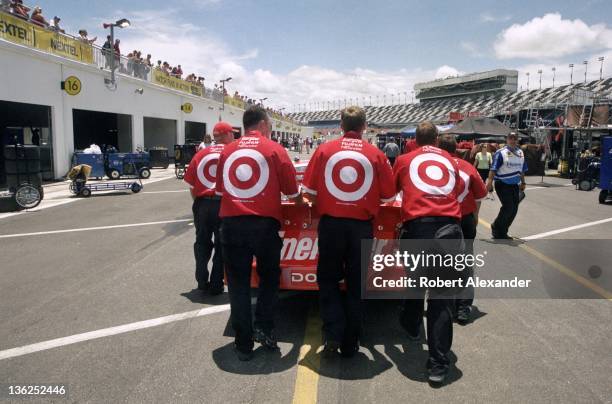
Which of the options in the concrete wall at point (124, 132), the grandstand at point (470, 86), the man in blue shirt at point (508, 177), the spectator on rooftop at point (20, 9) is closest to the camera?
the man in blue shirt at point (508, 177)

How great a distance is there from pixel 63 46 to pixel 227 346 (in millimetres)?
18246

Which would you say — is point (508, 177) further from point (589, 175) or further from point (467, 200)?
point (589, 175)

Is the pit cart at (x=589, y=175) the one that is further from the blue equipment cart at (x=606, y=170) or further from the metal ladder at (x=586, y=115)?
the metal ladder at (x=586, y=115)

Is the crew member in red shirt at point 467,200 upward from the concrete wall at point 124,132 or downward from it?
downward

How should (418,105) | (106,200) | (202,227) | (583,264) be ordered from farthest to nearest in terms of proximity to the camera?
1. (418,105)
2. (106,200)
3. (583,264)
4. (202,227)

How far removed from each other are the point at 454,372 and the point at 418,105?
118030mm

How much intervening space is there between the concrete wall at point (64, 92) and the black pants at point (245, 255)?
50.5 ft

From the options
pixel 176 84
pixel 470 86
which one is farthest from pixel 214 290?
pixel 470 86

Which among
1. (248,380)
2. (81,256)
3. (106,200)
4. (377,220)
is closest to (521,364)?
(377,220)

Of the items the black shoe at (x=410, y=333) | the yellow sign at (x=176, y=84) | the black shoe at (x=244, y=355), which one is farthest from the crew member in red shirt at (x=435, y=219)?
the yellow sign at (x=176, y=84)

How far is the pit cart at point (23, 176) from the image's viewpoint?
38.0 feet

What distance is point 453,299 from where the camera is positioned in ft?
11.7

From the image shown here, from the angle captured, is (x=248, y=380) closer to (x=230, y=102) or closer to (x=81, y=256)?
(x=81, y=256)

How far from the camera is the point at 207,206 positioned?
17.0 feet
